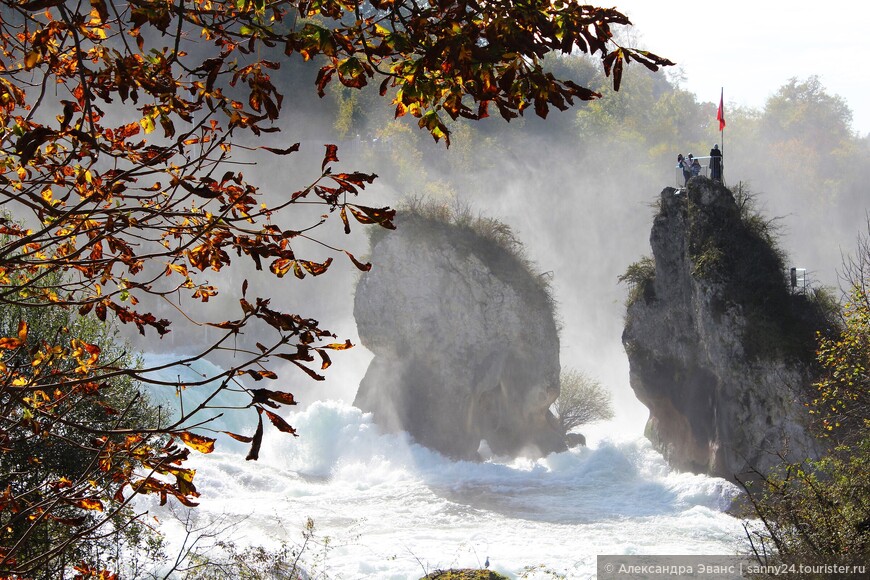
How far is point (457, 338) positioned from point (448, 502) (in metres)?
7.70

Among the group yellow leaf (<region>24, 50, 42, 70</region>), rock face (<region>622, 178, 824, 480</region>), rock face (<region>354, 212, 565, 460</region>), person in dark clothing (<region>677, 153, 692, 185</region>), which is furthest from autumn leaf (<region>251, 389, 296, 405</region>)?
rock face (<region>354, 212, 565, 460</region>)

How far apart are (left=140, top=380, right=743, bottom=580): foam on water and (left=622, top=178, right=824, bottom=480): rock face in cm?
158

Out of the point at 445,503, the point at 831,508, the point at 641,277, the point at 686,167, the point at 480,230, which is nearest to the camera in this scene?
the point at 831,508

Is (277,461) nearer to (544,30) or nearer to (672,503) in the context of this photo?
(672,503)

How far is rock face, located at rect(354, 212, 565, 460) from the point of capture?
30.9 metres

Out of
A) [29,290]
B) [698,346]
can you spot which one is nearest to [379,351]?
[698,346]

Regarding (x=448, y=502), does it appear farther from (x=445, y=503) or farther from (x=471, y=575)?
(x=471, y=575)

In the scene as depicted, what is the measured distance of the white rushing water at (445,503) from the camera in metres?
18.5

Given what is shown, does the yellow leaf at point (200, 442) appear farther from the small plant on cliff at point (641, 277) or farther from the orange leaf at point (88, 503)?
the small plant on cliff at point (641, 277)

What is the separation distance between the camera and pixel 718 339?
72.5 ft

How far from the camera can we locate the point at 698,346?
2433 centimetres

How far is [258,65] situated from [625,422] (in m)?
43.9

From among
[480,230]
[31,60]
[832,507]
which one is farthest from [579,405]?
[31,60]

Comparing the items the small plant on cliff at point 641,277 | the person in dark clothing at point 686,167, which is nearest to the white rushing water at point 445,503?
the small plant on cliff at point 641,277
